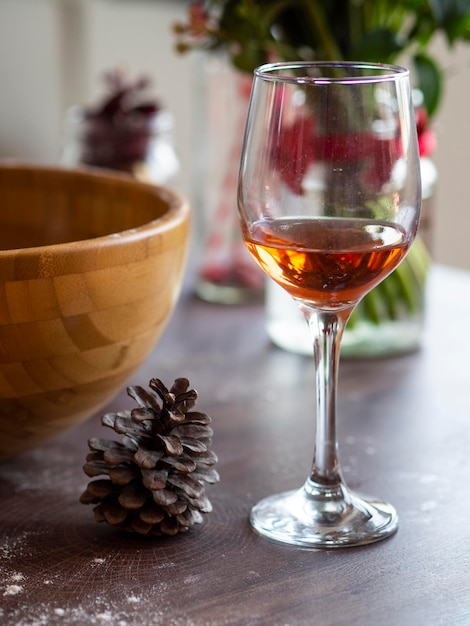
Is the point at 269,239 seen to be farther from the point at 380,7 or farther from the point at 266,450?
the point at 380,7

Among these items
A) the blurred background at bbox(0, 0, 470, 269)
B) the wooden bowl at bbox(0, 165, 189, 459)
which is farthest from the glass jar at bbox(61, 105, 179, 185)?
the blurred background at bbox(0, 0, 470, 269)

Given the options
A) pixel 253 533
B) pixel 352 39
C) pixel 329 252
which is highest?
pixel 352 39

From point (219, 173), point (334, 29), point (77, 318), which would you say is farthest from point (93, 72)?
point (77, 318)

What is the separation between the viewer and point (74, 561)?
679 millimetres

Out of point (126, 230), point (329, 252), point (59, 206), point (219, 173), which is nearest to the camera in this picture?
point (329, 252)

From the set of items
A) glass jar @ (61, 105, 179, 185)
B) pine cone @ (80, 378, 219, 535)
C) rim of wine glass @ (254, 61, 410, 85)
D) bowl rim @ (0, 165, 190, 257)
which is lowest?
pine cone @ (80, 378, 219, 535)

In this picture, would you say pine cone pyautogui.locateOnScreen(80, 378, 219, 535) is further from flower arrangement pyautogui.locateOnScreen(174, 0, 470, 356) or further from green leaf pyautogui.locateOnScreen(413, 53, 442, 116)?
green leaf pyautogui.locateOnScreen(413, 53, 442, 116)

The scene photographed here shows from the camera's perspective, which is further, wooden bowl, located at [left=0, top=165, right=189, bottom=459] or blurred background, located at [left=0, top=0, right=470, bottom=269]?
blurred background, located at [left=0, top=0, right=470, bottom=269]

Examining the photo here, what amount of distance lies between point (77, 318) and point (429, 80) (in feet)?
2.12

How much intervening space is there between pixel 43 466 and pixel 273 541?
8.9 inches

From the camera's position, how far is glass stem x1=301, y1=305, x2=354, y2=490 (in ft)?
2.35

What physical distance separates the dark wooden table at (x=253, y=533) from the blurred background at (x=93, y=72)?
66.7 inches

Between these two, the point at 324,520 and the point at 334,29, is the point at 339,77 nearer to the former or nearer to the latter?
the point at 324,520

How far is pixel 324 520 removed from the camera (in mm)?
719
